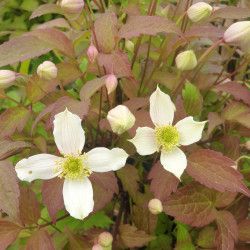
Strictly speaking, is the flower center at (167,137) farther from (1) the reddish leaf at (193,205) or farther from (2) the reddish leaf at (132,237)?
(2) the reddish leaf at (132,237)

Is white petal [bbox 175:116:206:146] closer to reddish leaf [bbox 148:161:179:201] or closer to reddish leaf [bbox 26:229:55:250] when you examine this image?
reddish leaf [bbox 148:161:179:201]

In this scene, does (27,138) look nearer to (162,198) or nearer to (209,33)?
(162,198)

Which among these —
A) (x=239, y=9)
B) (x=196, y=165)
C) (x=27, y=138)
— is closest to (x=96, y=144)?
(x=27, y=138)

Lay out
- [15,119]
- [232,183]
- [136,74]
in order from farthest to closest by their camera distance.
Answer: [136,74]
[15,119]
[232,183]

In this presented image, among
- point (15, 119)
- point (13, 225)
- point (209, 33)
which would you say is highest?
point (209, 33)

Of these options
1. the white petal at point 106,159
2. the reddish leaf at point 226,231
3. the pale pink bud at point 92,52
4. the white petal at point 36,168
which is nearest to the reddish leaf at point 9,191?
the white petal at point 36,168

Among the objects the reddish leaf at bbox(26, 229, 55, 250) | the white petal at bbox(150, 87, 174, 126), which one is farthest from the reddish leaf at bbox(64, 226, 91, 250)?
the white petal at bbox(150, 87, 174, 126)
